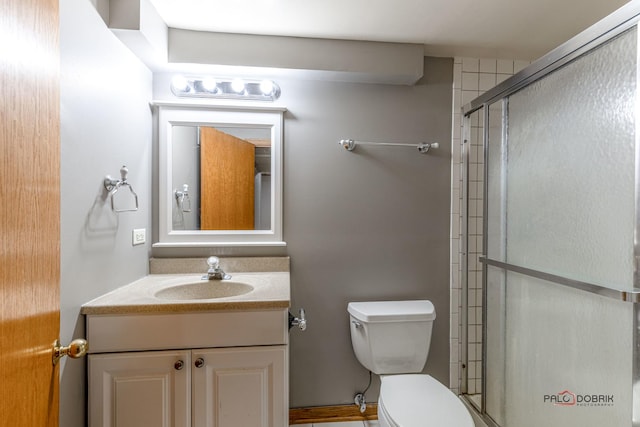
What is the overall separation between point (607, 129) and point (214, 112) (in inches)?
68.2

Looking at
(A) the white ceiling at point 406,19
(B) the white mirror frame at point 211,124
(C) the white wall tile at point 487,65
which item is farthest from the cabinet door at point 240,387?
(C) the white wall tile at point 487,65

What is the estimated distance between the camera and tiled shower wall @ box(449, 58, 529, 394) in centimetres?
182

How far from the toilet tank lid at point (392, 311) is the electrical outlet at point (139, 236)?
3.83 feet

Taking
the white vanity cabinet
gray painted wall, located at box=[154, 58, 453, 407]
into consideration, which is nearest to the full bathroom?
gray painted wall, located at box=[154, 58, 453, 407]

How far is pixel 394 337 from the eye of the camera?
5.27ft

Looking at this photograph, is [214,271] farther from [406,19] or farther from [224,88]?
[406,19]

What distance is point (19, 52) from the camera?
0.62 meters

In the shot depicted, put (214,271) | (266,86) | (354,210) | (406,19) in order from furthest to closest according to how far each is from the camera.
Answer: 1. (354,210)
2. (266,86)
3. (214,271)
4. (406,19)

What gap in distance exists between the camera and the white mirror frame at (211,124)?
170cm

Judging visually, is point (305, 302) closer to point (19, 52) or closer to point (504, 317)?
point (504, 317)

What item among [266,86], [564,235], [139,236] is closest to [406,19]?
[266,86]

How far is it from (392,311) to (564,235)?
0.84 meters

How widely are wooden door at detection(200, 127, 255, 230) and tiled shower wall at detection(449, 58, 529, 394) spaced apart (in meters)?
1.22

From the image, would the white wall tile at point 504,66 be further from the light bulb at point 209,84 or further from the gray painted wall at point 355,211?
the light bulb at point 209,84
